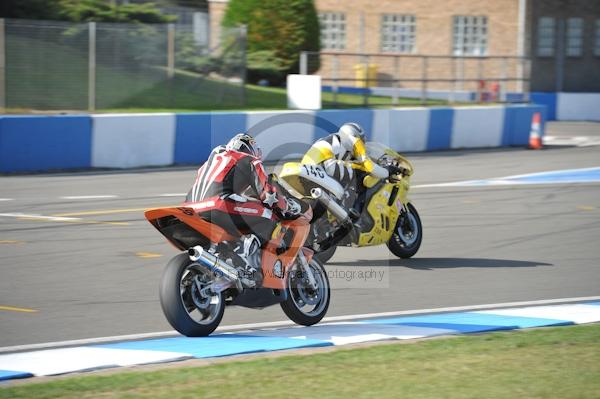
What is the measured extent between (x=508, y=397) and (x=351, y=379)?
0.94 metres

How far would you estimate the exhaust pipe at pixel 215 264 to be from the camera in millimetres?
7160

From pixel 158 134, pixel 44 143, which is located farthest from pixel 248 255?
pixel 158 134

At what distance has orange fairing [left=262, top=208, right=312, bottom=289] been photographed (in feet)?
25.4

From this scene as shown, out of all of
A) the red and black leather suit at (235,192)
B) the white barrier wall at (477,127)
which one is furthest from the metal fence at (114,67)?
the red and black leather suit at (235,192)

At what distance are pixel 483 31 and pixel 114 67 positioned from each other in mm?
24068

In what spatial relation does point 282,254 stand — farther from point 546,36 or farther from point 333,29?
point 546,36

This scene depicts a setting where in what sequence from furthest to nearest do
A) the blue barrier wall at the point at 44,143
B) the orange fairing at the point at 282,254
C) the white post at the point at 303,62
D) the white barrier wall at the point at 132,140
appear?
1. the white post at the point at 303,62
2. the white barrier wall at the point at 132,140
3. the blue barrier wall at the point at 44,143
4. the orange fairing at the point at 282,254

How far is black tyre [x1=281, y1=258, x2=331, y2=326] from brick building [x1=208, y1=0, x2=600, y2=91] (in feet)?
109

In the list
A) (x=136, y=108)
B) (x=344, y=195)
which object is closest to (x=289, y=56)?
(x=136, y=108)

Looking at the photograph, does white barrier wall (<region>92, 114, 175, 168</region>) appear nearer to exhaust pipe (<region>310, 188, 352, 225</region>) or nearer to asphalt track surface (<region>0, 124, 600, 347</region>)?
asphalt track surface (<region>0, 124, 600, 347</region>)

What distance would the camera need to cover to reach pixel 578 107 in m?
36.1

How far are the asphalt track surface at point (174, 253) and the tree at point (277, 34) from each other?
11.2 meters

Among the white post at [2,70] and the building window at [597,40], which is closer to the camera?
the white post at [2,70]

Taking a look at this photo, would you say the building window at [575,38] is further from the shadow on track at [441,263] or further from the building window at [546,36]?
the shadow on track at [441,263]
